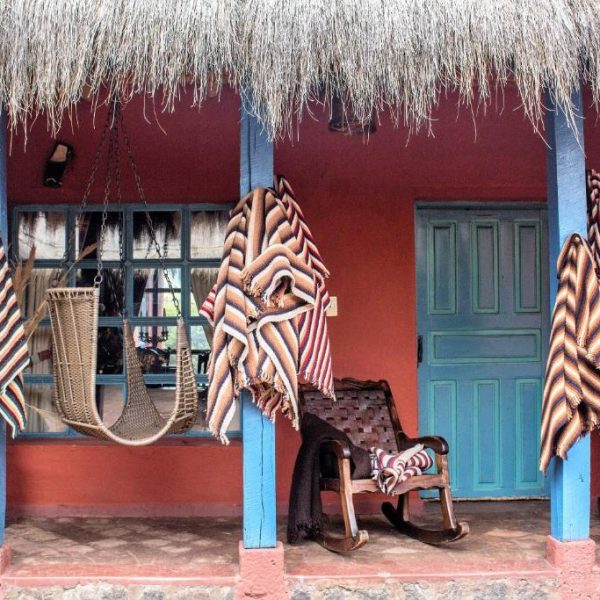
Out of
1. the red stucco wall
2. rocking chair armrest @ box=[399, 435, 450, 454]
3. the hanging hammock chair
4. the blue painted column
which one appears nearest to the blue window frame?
the red stucco wall

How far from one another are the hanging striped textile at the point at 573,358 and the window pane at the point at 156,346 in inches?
99.6

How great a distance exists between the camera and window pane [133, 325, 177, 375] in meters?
A: 5.66

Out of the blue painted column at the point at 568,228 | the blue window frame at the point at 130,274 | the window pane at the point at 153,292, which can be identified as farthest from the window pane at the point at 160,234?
the blue painted column at the point at 568,228

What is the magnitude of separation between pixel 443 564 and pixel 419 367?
5.21 feet

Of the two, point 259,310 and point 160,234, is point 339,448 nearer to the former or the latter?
point 259,310

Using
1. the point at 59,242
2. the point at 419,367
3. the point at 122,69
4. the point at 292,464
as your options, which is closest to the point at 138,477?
the point at 292,464

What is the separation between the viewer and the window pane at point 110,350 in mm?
5645

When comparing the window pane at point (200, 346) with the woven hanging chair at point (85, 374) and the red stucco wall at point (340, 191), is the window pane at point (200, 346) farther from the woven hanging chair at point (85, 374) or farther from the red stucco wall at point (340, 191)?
the woven hanging chair at point (85, 374)

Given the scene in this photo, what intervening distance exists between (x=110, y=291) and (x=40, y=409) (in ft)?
3.00

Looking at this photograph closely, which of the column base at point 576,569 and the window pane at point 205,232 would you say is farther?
the window pane at point 205,232

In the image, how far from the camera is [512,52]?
4086mm

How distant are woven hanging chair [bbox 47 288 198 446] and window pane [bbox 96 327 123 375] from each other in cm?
103

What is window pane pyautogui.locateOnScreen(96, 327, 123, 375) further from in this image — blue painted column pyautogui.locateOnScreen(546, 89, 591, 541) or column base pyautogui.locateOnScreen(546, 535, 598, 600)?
column base pyautogui.locateOnScreen(546, 535, 598, 600)

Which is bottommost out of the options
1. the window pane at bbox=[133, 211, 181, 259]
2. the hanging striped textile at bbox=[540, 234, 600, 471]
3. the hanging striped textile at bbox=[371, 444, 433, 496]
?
the hanging striped textile at bbox=[371, 444, 433, 496]
